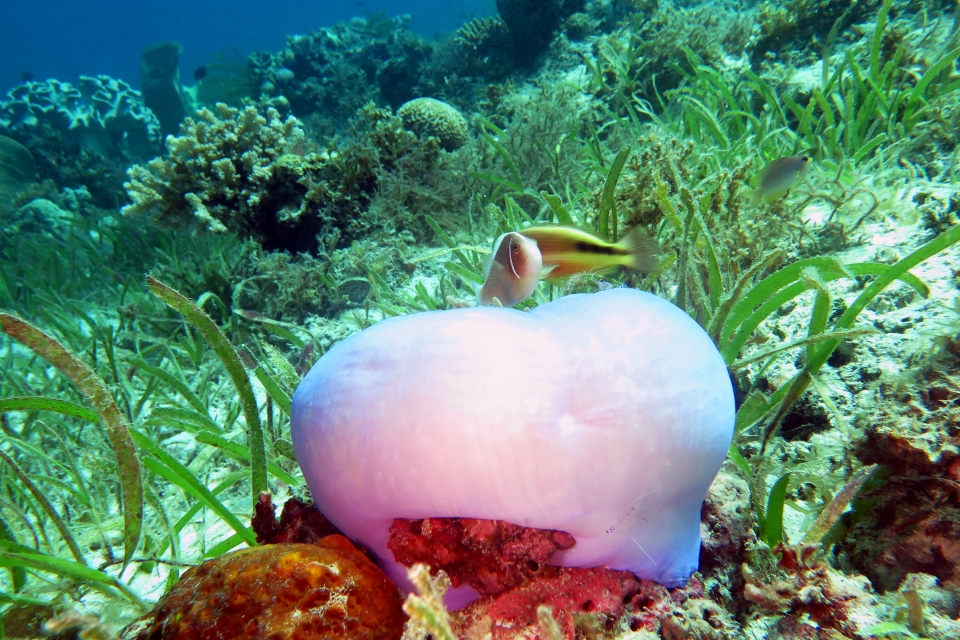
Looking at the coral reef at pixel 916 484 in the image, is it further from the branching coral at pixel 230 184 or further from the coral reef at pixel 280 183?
the branching coral at pixel 230 184

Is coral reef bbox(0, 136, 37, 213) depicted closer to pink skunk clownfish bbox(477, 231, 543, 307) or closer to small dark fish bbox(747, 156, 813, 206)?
pink skunk clownfish bbox(477, 231, 543, 307)

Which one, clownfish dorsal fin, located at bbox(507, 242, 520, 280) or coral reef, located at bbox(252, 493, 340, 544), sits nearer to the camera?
coral reef, located at bbox(252, 493, 340, 544)

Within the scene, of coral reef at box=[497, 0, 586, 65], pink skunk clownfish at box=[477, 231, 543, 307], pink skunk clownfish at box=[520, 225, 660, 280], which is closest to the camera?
pink skunk clownfish at box=[477, 231, 543, 307]

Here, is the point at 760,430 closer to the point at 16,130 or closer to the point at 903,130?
the point at 903,130

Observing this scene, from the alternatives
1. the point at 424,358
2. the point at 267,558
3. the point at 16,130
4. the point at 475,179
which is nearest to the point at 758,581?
the point at 424,358

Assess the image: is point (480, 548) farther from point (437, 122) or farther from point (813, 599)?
point (437, 122)

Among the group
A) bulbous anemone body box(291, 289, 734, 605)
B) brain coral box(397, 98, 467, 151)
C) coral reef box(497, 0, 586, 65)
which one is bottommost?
bulbous anemone body box(291, 289, 734, 605)

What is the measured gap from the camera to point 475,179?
5.38m

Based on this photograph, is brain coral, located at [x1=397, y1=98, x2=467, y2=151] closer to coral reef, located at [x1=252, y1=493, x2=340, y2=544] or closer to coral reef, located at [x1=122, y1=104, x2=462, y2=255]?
coral reef, located at [x1=122, y1=104, x2=462, y2=255]

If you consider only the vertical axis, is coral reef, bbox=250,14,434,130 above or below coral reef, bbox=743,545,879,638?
above

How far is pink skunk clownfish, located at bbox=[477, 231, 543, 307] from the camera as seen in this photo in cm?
212

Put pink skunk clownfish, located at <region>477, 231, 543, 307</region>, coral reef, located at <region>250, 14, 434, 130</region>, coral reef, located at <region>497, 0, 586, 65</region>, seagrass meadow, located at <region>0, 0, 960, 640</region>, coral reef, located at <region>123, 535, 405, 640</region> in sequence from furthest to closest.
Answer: coral reef, located at <region>250, 14, 434, 130</region> → coral reef, located at <region>497, 0, 586, 65</region> → pink skunk clownfish, located at <region>477, 231, 543, 307</region> → seagrass meadow, located at <region>0, 0, 960, 640</region> → coral reef, located at <region>123, 535, 405, 640</region>

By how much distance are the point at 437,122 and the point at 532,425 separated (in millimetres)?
7248

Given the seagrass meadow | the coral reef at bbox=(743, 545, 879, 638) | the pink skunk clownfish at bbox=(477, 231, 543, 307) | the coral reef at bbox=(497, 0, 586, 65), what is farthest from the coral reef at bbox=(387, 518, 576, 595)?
the coral reef at bbox=(497, 0, 586, 65)
